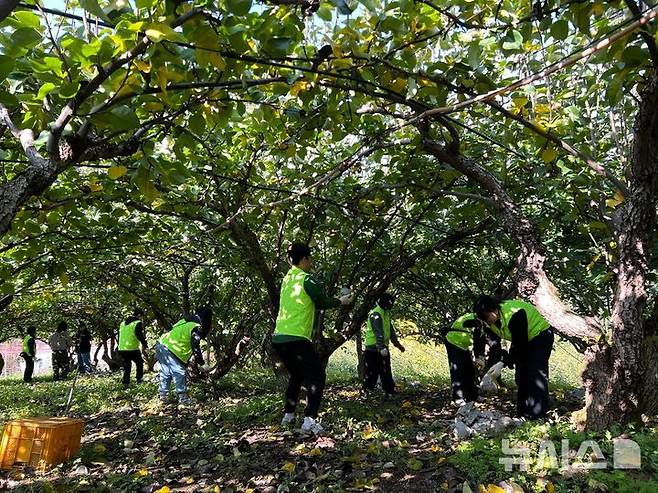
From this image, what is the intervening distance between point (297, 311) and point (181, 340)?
139 inches

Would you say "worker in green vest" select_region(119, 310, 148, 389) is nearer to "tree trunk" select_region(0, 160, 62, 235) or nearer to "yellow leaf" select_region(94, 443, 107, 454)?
"yellow leaf" select_region(94, 443, 107, 454)

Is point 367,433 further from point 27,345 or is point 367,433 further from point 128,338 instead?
point 27,345

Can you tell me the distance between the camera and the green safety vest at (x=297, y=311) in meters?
4.77

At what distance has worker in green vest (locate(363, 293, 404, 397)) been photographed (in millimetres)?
8008

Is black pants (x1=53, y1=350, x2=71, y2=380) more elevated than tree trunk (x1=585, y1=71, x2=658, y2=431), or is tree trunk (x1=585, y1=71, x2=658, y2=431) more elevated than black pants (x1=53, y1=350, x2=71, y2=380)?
Result: tree trunk (x1=585, y1=71, x2=658, y2=431)

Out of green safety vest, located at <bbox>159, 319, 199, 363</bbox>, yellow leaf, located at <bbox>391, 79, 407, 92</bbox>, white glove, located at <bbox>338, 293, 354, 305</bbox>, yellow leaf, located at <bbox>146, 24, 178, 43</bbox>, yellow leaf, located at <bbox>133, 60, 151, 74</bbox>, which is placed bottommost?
green safety vest, located at <bbox>159, 319, 199, 363</bbox>

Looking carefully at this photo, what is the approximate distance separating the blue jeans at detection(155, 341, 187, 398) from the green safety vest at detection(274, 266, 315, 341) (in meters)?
3.50

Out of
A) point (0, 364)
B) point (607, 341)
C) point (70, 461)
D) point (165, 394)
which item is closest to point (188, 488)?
point (70, 461)

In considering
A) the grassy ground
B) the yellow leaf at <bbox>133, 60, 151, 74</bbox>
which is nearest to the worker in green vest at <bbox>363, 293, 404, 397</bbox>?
the grassy ground

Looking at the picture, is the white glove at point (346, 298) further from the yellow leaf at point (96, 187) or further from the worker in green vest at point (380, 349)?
the yellow leaf at point (96, 187)

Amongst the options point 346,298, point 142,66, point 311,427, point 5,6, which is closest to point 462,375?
point 346,298

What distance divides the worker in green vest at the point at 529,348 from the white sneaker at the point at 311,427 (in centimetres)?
203

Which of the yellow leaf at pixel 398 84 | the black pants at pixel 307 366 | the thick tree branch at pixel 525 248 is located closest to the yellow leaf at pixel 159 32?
the yellow leaf at pixel 398 84

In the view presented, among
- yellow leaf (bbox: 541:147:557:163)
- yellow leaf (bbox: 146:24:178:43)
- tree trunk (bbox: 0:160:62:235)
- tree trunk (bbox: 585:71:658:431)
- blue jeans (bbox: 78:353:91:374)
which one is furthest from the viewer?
blue jeans (bbox: 78:353:91:374)
